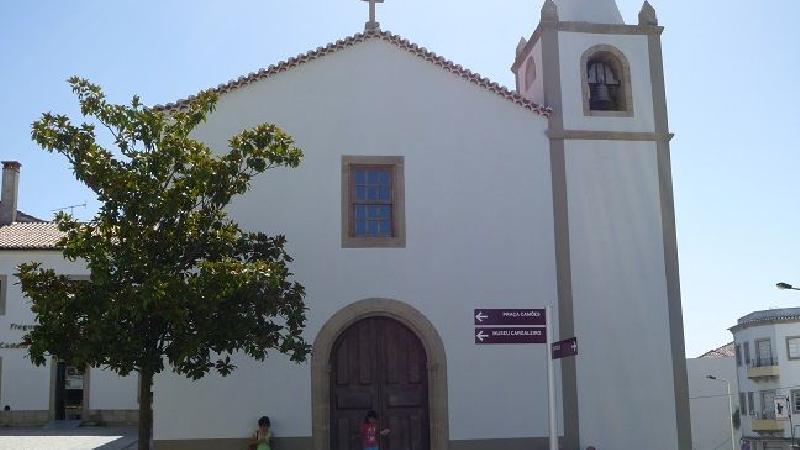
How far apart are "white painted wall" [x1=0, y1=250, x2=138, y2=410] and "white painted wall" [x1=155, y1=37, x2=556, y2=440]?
13.1 meters

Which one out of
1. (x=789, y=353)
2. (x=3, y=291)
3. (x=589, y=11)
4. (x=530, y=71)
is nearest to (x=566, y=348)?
(x=530, y=71)

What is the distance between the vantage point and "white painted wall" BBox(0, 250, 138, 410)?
27891 mm

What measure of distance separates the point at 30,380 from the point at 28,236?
487cm

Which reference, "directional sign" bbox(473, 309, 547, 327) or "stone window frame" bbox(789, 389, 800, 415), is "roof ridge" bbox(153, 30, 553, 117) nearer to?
"directional sign" bbox(473, 309, 547, 327)

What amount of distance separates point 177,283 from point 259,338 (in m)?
1.78

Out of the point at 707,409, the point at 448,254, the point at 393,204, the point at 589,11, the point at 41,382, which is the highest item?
the point at 589,11

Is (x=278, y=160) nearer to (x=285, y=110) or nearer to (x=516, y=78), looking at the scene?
(x=285, y=110)

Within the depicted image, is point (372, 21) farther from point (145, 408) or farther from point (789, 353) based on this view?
point (789, 353)

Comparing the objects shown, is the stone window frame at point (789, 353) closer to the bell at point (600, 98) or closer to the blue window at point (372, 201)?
the bell at point (600, 98)

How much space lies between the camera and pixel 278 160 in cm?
1328

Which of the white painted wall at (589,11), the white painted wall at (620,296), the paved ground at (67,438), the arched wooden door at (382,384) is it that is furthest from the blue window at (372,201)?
the paved ground at (67,438)

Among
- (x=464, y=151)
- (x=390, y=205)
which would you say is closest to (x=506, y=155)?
(x=464, y=151)

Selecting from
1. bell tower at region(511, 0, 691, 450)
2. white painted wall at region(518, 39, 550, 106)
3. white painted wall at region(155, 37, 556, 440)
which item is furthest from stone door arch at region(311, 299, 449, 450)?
white painted wall at region(518, 39, 550, 106)

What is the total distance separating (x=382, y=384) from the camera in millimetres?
16359
